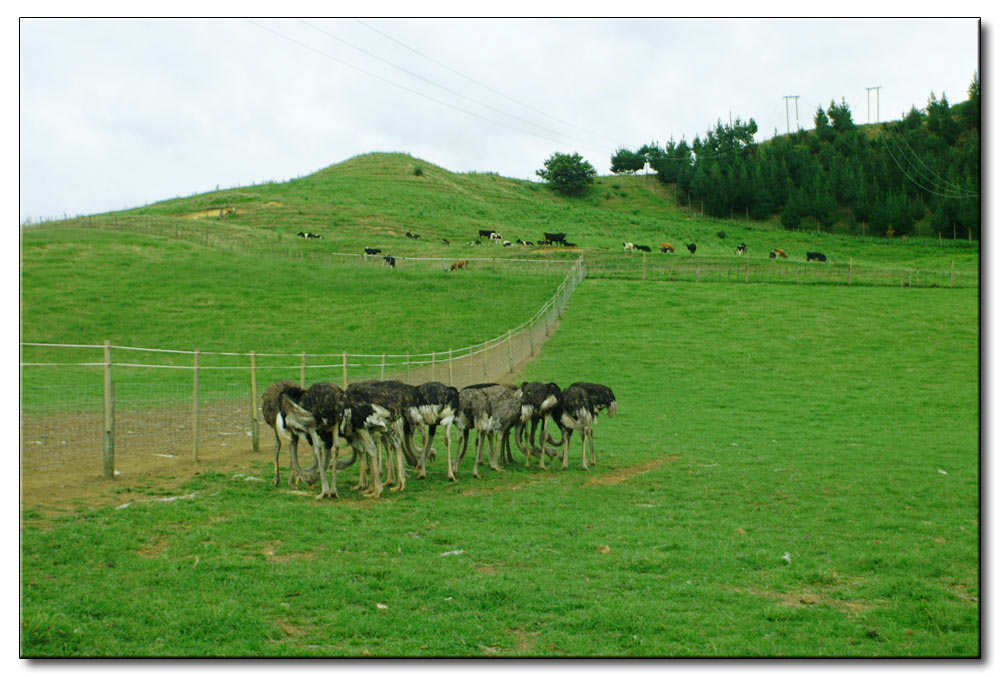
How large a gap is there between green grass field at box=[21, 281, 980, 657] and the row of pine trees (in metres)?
92.0

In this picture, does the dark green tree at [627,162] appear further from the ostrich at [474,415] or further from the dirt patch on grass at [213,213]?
the ostrich at [474,415]

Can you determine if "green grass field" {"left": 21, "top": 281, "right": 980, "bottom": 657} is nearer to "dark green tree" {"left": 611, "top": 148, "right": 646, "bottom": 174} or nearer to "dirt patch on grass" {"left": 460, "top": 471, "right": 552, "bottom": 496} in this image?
"dirt patch on grass" {"left": 460, "top": 471, "right": 552, "bottom": 496}

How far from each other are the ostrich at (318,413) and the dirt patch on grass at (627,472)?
16.6 feet

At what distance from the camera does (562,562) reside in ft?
30.4

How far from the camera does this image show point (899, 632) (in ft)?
23.1

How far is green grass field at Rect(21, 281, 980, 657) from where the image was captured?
6793 mm

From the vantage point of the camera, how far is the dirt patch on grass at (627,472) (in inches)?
584

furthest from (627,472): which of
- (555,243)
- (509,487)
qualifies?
(555,243)

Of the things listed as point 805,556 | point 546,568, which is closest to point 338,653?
point 546,568

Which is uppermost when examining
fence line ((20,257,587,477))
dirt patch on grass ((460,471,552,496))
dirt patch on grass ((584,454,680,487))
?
fence line ((20,257,587,477))

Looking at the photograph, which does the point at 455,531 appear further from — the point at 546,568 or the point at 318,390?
the point at 318,390

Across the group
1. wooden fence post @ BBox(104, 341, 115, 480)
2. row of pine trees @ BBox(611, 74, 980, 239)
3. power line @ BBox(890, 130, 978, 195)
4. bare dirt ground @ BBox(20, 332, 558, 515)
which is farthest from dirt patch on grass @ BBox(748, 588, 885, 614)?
power line @ BBox(890, 130, 978, 195)

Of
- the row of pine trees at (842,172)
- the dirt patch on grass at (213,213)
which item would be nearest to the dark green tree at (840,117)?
the row of pine trees at (842,172)

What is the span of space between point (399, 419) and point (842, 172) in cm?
11657
